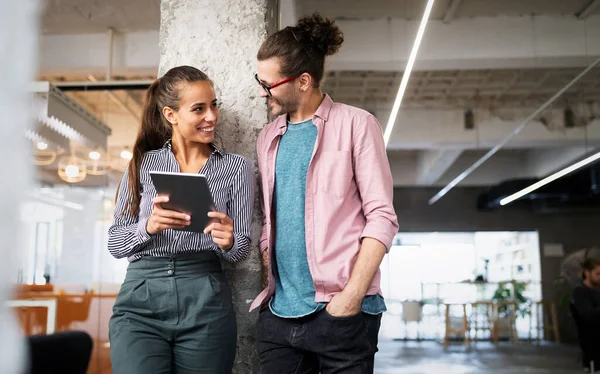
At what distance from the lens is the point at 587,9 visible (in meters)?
6.83

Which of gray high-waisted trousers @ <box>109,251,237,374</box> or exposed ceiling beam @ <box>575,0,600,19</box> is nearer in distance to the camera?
gray high-waisted trousers @ <box>109,251,237,374</box>

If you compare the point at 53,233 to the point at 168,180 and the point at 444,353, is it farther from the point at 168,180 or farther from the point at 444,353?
the point at 444,353

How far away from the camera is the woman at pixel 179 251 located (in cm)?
162

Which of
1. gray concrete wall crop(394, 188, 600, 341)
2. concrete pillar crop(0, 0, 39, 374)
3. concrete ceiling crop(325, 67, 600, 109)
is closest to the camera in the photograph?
concrete pillar crop(0, 0, 39, 374)

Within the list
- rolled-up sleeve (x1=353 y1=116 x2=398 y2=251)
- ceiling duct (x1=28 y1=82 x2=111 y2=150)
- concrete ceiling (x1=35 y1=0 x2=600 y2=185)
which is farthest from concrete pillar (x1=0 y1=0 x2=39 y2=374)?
concrete ceiling (x1=35 y1=0 x2=600 y2=185)

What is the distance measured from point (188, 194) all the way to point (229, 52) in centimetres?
86

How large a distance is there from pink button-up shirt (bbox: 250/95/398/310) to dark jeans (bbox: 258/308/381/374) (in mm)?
76

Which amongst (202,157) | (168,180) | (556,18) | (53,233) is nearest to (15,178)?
(168,180)

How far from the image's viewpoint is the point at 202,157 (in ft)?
6.21

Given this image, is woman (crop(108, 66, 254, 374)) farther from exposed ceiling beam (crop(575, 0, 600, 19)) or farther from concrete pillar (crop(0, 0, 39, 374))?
exposed ceiling beam (crop(575, 0, 600, 19))

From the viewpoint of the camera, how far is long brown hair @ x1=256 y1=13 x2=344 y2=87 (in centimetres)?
177

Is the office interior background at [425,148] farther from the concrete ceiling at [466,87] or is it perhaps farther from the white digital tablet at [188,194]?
the white digital tablet at [188,194]

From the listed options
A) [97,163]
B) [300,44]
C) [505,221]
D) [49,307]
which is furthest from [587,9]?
[49,307]

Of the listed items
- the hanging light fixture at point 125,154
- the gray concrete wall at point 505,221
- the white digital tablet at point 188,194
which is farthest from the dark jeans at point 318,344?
the gray concrete wall at point 505,221
